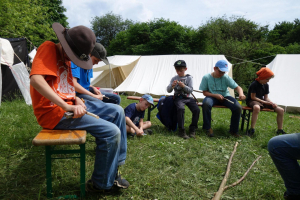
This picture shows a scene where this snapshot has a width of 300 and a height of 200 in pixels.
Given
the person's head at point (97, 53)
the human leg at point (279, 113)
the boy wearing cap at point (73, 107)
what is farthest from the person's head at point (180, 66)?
the boy wearing cap at point (73, 107)

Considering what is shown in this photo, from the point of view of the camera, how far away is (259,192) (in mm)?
2018

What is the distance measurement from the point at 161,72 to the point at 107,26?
33.8 metres

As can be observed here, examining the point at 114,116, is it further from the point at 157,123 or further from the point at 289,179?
the point at 157,123

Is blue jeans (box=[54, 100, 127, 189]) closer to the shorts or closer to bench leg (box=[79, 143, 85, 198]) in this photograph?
bench leg (box=[79, 143, 85, 198])

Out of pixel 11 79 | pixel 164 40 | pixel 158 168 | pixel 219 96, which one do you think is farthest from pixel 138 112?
pixel 164 40

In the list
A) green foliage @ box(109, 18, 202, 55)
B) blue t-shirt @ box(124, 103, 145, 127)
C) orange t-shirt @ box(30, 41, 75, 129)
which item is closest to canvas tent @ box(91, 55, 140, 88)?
blue t-shirt @ box(124, 103, 145, 127)

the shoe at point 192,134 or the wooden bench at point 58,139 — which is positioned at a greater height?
the wooden bench at point 58,139

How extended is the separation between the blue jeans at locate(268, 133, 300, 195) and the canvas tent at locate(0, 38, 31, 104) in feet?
18.2

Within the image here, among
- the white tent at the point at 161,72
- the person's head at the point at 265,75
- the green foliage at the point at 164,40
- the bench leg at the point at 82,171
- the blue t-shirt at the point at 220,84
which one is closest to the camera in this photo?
the bench leg at the point at 82,171

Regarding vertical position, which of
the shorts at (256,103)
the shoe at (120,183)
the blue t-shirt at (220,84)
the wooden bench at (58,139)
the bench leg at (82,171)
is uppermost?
the blue t-shirt at (220,84)

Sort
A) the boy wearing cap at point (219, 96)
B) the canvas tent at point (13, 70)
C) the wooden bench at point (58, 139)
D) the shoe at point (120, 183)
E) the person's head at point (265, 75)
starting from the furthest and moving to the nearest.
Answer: the canvas tent at point (13, 70)
the person's head at point (265, 75)
the boy wearing cap at point (219, 96)
the shoe at point (120, 183)
the wooden bench at point (58, 139)

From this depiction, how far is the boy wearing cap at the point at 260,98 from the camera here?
3.96m

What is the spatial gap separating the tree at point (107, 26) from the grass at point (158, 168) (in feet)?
127

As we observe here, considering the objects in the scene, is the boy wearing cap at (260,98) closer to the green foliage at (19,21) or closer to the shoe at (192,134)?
the shoe at (192,134)
